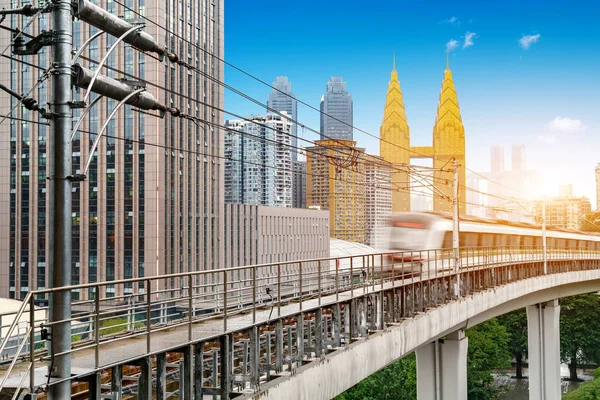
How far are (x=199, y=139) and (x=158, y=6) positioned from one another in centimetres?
1658

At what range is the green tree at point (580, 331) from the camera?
191 feet

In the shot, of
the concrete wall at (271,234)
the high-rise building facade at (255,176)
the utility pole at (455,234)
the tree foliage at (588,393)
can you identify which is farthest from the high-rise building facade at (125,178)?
the utility pole at (455,234)

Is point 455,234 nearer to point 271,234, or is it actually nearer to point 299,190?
point 271,234

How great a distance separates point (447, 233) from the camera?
29703 mm

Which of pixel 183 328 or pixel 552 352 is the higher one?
pixel 183 328

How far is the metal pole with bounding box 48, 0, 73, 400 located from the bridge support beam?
22.8 m

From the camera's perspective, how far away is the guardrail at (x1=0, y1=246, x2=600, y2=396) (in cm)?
834

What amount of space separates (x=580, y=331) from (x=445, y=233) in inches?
1400

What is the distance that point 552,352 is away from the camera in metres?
40.7

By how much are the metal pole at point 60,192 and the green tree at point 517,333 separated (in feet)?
183

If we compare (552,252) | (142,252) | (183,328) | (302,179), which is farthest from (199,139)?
(302,179)

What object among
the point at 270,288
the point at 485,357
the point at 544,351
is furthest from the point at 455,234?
the point at 485,357

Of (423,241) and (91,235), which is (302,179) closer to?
(91,235)

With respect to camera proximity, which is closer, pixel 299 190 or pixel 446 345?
pixel 446 345
